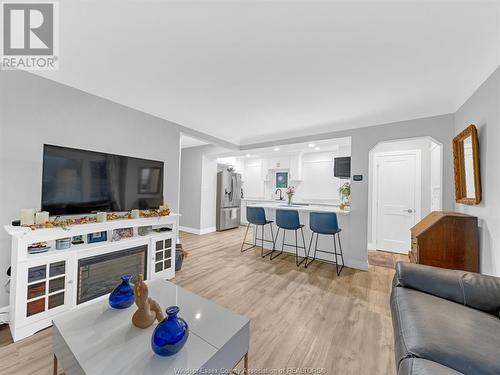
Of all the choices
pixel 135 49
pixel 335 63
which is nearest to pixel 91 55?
pixel 135 49

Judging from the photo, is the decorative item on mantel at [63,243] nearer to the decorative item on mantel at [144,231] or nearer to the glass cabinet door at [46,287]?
the glass cabinet door at [46,287]

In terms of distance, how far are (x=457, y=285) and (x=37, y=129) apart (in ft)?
12.8

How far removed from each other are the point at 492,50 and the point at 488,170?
3.27 feet

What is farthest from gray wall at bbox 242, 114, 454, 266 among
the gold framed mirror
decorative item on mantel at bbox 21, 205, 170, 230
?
decorative item on mantel at bbox 21, 205, 170, 230

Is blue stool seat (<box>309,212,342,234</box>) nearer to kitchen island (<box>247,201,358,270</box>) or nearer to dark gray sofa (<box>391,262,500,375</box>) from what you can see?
kitchen island (<box>247,201,358,270</box>)

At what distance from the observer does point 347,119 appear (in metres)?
3.24

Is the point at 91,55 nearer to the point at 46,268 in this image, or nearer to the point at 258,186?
the point at 46,268

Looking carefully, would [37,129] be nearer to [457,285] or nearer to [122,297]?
[122,297]

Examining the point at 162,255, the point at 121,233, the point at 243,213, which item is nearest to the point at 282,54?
the point at 121,233

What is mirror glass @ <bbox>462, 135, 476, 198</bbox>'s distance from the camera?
211cm

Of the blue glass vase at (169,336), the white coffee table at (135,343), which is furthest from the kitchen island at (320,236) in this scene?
the blue glass vase at (169,336)

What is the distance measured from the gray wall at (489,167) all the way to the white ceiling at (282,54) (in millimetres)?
182

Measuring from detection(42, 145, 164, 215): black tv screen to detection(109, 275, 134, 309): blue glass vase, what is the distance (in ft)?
4.24

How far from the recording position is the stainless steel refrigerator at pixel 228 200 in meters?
6.00
